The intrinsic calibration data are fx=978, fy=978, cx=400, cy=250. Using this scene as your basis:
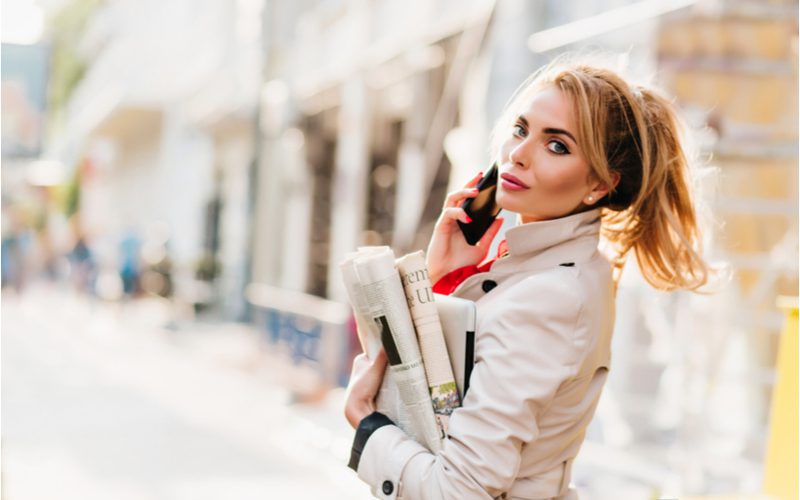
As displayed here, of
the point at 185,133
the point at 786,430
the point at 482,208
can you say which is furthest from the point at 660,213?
the point at 185,133

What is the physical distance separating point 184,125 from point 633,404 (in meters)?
18.1

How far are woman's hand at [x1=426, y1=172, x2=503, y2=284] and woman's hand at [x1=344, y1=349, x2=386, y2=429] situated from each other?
28cm

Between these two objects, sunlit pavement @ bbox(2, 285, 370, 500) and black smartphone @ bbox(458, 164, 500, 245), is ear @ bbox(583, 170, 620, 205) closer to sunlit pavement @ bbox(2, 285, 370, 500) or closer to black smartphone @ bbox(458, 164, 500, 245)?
black smartphone @ bbox(458, 164, 500, 245)

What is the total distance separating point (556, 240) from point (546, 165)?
0.52 feet

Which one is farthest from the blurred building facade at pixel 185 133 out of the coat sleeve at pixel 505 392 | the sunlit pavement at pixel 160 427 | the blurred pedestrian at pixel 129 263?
the coat sleeve at pixel 505 392

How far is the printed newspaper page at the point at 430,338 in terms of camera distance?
6.24 ft

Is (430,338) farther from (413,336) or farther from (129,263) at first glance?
(129,263)

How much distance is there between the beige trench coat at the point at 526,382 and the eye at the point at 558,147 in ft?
0.46

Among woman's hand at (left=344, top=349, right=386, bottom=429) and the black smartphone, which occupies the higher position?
the black smartphone

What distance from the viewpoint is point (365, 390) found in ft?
6.64

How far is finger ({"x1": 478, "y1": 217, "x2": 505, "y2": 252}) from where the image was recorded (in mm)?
2211

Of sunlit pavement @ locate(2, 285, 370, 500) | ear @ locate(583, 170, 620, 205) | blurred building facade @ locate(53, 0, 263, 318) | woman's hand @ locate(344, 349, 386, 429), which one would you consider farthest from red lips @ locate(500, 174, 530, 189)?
blurred building facade @ locate(53, 0, 263, 318)

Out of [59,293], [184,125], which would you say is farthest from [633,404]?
[59,293]

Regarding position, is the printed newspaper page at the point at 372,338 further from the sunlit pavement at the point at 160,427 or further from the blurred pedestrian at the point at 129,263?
the blurred pedestrian at the point at 129,263
